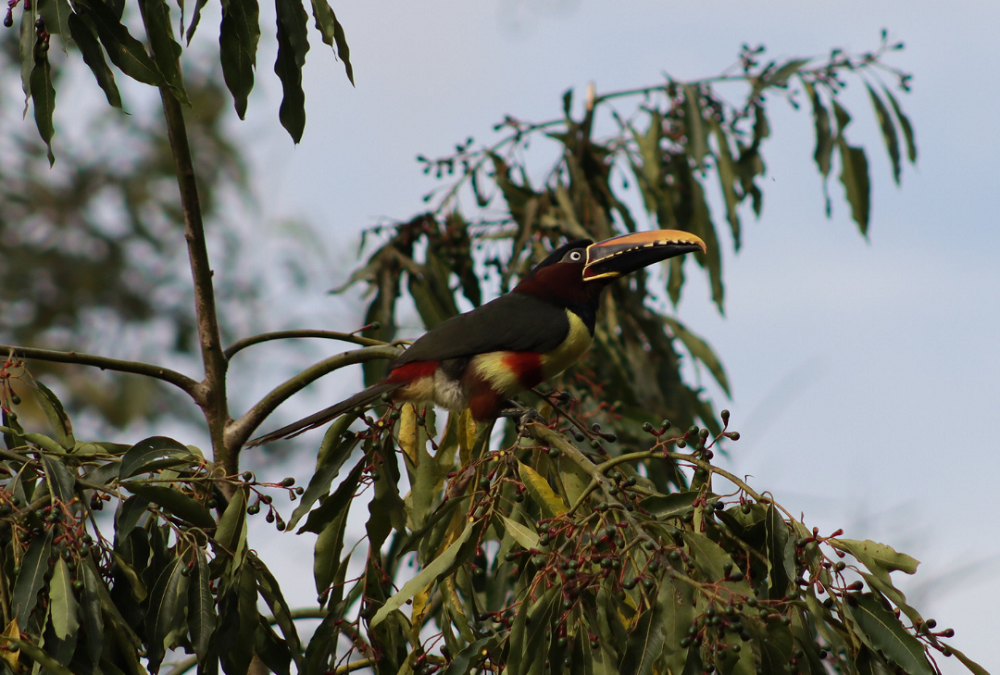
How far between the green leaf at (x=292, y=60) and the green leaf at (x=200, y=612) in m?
1.06

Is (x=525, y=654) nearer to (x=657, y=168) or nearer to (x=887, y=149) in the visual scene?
(x=657, y=168)

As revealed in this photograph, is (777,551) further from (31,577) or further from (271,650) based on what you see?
(31,577)

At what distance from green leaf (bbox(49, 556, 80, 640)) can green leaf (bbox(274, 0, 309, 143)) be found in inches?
43.5

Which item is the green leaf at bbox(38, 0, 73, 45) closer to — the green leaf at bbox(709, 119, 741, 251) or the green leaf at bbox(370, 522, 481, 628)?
the green leaf at bbox(370, 522, 481, 628)

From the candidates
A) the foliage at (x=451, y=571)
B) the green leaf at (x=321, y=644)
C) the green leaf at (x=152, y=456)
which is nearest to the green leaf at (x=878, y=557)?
the foliage at (x=451, y=571)

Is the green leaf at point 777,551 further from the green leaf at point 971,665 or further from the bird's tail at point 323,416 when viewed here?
the bird's tail at point 323,416

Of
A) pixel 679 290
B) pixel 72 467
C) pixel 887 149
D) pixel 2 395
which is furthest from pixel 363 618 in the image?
pixel 887 149

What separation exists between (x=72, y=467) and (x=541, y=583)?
118cm

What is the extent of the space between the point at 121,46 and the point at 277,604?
1393mm

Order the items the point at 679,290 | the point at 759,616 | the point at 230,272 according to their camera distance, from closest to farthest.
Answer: the point at 759,616, the point at 679,290, the point at 230,272

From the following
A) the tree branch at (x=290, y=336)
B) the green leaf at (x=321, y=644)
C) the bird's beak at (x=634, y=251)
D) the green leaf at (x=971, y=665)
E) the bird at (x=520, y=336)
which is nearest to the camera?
the green leaf at (x=971, y=665)

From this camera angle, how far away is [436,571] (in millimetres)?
2385

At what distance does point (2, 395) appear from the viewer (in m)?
2.65

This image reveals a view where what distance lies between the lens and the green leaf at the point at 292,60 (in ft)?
8.36
